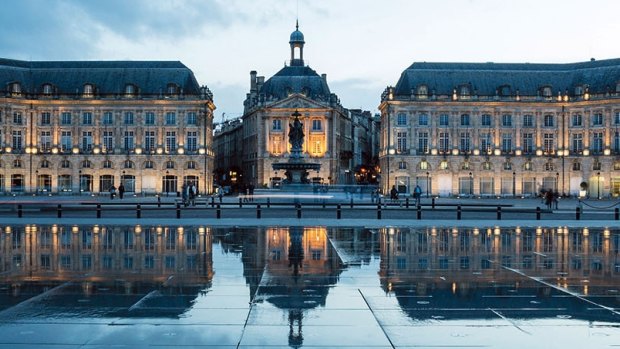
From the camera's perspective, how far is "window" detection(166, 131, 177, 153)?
95.5m

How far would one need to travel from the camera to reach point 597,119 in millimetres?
92000

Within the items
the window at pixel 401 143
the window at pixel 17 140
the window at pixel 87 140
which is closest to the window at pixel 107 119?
the window at pixel 87 140

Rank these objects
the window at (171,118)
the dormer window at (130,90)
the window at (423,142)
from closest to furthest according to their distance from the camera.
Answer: the dormer window at (130,90) → the window at (423,142) → the window at (171,118)

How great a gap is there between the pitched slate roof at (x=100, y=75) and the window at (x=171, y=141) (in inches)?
213

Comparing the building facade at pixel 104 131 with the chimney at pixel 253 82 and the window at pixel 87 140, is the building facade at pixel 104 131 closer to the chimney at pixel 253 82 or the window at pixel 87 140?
the window at pixel 87 140

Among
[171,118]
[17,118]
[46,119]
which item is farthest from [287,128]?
[17,118]

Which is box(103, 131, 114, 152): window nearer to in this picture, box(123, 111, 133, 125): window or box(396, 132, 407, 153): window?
box(123, 111, 133, 125): window

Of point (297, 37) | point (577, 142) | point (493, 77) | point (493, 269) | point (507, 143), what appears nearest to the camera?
point (493, 269)

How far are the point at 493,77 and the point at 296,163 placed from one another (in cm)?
4758

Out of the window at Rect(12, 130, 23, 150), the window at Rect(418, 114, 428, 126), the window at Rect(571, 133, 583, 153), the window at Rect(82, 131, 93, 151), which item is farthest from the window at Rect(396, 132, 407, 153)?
the window at Rect(12, 130, 23, 150)

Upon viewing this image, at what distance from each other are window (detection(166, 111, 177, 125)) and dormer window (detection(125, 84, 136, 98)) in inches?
193

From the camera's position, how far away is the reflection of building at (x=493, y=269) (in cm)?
1338

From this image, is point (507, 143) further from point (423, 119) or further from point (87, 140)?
point (87, 140)

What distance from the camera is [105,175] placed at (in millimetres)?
95000
